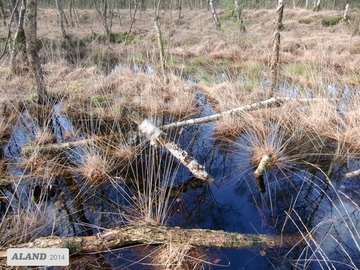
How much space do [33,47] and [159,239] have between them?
3905mm

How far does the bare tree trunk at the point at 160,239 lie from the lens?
1915 millimetres

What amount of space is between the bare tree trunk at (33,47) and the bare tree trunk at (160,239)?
3350 mm

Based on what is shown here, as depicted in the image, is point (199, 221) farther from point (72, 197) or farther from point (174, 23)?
point (174, 23)

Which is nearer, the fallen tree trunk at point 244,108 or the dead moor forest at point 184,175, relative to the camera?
the dead moor forest at point 184,175

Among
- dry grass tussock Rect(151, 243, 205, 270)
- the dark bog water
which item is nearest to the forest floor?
the dark bog water

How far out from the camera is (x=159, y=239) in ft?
6.48

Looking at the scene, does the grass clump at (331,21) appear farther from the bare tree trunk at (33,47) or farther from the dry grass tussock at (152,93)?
the bare tree trunk at (33,47)

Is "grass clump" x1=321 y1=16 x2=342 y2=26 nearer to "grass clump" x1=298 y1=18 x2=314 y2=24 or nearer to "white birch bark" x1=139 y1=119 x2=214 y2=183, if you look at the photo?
"grass clump" x1=298 y1=18 x2=314 y2=24

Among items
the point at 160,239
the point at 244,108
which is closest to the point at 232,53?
the point at 244,108

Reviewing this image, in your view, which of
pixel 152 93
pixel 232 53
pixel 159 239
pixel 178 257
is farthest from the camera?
pixel 232 53

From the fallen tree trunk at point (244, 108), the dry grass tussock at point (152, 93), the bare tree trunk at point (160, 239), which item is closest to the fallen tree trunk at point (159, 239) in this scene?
the bare tree trunk at point (160, 239)

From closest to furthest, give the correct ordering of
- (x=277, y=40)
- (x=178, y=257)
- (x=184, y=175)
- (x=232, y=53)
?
(x=178, y=257)
(x=184, y=175)
(x=277, y=40)
(x=232, y=53)

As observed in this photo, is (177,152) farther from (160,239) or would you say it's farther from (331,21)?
(331,21)

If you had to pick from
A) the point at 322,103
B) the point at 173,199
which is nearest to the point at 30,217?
the point at 173,199
